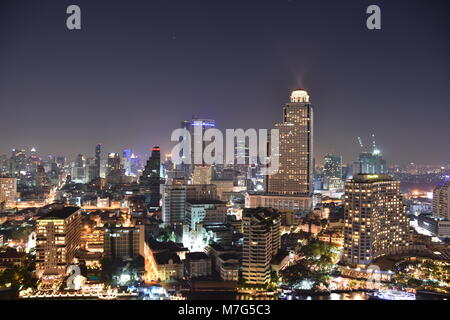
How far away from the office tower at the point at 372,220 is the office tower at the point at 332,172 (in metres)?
11.0

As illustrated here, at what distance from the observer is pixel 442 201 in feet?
39.7

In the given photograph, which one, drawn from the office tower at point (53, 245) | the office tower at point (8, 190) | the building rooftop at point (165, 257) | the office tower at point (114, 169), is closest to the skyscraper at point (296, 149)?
the building rooftop at point (165, 257)

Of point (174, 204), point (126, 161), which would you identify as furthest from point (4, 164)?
point (174, 204)

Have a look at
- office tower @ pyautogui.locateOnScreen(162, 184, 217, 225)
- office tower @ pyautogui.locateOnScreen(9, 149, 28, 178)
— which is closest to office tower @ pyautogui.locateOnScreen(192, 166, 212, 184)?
office tower @ pyautogui.locateOnScreen(162, 184, 217, 225)

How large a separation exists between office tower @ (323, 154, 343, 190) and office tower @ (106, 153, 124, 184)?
11280mm

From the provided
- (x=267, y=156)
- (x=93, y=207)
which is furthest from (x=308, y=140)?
Result: (x=93, y=207)

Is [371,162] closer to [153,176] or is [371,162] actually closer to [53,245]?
[153,176]

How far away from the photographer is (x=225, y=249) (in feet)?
A: 24.6

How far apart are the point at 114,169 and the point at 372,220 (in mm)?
16081

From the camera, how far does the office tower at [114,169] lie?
2006cm

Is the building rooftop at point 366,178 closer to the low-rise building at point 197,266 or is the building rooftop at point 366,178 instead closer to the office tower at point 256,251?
the office tower at point 256,251
